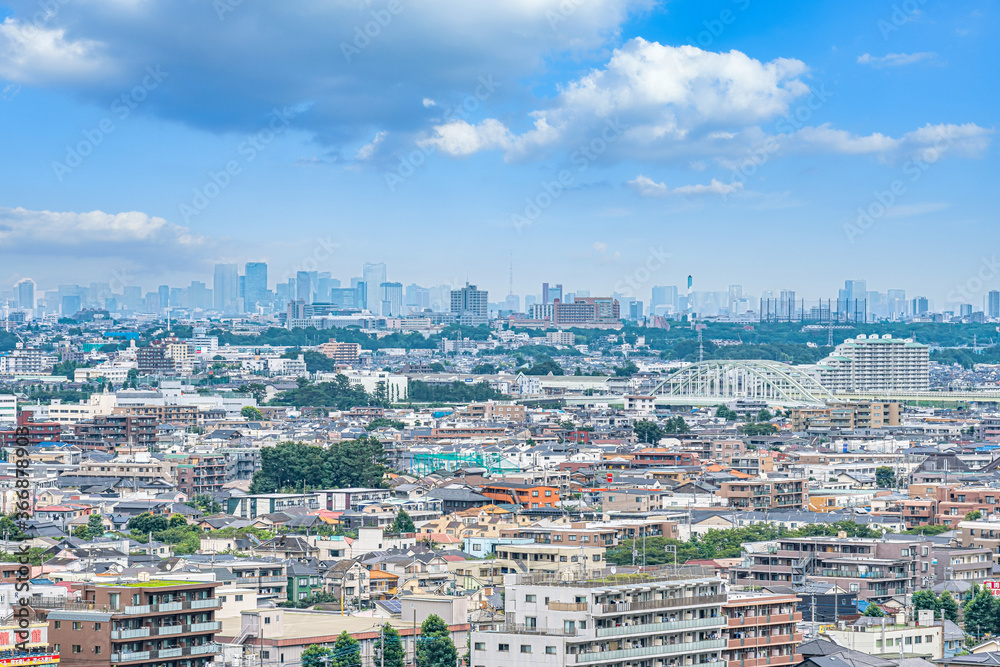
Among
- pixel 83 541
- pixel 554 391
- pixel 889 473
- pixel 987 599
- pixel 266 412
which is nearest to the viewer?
pixel 987 599

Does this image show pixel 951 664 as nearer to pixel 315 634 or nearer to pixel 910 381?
pixel 315 634

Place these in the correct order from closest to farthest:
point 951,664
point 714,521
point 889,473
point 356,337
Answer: point 951,664 < point 714,521 < point 889,473 < point 356,337

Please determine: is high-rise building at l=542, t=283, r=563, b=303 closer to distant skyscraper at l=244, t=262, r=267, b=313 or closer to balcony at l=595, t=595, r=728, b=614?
distant skyscraper at l=244, t=262, r=267, b=313

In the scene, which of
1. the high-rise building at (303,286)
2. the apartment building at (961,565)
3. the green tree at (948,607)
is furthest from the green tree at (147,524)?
the high-rise building at (303,286)

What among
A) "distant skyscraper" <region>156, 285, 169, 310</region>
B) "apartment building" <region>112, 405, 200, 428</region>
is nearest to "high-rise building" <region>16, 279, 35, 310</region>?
"distant skyscraper" <region>156, 285, 169, 310</region>

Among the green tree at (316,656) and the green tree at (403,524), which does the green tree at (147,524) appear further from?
the green tree at (316,656)

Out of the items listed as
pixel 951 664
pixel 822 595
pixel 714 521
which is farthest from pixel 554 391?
pixel 951 664

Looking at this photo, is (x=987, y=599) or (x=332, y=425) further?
(x=332, y=425)

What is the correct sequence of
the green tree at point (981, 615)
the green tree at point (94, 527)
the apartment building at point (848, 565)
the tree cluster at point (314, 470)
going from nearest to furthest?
the green tree at point (981, 615) < the apartment building at point (848, 565) < the green tree at point (94, 527) < the tree cluster at point (314, 470)
